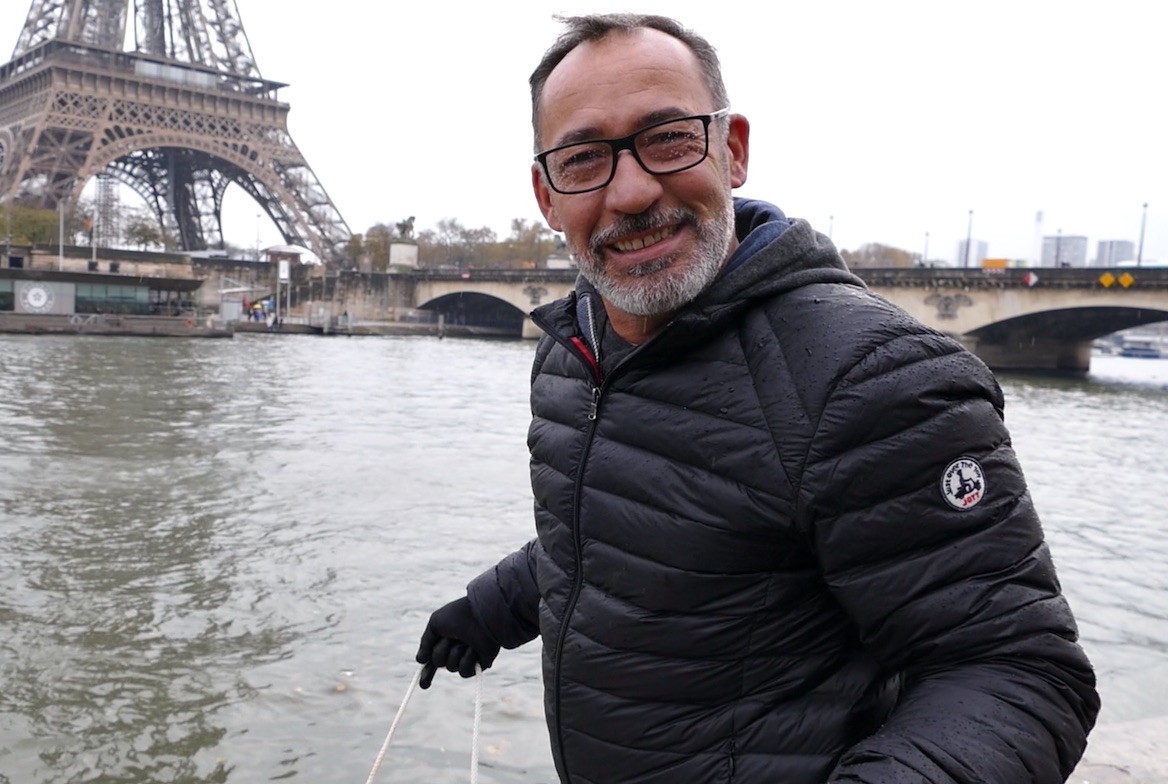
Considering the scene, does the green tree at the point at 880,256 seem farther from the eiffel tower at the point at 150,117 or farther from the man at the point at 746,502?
the man at the point at 746,502

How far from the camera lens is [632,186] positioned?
1.48m

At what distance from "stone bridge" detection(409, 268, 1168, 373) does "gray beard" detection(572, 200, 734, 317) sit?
29.6 metres

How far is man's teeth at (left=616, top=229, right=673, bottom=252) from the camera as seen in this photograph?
4.95ft

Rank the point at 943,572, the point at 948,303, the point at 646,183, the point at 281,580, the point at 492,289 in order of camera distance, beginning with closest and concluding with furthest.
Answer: the point at 943,572 → the point at 646,183 → the point at 281,580 → the point at 948,303 → the point at 492,289

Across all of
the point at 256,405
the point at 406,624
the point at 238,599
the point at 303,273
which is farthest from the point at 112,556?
the point at 303,273

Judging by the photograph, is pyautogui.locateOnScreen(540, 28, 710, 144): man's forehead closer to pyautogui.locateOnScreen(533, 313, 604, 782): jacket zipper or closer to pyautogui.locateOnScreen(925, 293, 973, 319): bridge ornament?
pyautogui.locateOnScreen(533, 313, 604, 782): jacket zipper

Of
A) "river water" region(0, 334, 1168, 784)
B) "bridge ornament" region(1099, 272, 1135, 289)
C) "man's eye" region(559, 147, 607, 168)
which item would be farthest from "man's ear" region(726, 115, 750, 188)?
"bridge ornament" region(1099, 272, 1135, 289)

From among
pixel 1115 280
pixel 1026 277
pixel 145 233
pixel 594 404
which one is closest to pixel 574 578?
pixel 594 404

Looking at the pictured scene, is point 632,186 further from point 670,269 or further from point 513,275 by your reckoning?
point 513,275

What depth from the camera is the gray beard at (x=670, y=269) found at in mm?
1480

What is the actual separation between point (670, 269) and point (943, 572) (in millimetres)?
574

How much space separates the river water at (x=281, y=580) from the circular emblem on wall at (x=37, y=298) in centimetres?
2360

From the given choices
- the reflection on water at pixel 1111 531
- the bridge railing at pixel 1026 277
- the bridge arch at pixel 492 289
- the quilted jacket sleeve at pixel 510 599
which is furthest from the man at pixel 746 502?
the bridge arch at pixel 492 289

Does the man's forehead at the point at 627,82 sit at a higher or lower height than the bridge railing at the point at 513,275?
lower
